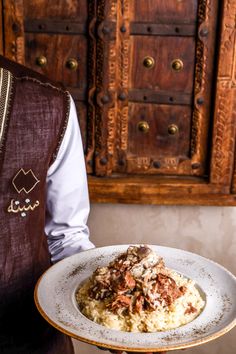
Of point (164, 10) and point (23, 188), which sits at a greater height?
point (164, 10)

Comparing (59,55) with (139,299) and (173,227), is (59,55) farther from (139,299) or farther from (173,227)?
(139,299)

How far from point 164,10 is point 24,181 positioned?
809 mm

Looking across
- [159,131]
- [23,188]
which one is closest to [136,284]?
[23,188]

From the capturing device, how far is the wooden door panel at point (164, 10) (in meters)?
1.51

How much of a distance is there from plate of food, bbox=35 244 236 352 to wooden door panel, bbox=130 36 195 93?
0.75 metres

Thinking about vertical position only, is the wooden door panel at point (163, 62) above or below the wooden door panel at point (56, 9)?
below

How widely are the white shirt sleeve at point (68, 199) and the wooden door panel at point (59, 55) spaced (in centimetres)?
55

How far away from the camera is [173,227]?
171 centimetres

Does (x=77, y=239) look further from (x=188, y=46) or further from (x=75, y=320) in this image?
(x=188, y=46)

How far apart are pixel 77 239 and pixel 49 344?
0.22 meters

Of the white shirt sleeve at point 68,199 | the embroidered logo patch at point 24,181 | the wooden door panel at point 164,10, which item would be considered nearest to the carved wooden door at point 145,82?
the wooden door panel at point 164,10

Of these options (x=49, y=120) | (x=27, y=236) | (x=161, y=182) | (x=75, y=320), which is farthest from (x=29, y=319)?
→ (x=161, y=182)

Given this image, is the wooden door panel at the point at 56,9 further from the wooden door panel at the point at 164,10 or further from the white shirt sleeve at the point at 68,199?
the white shirt sleeve at the point at 68,199

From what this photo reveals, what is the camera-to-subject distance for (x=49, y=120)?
3.29ft
